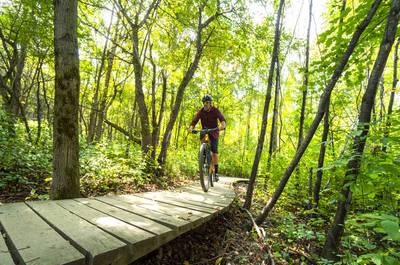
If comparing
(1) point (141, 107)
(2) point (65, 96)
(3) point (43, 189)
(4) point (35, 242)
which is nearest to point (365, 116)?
(4) point (35, 242)

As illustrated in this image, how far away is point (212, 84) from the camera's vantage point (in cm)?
1328

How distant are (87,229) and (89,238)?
27 centimetres

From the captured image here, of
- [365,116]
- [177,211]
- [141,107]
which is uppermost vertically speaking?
[141,107]

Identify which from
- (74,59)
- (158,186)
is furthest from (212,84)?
(74,59)

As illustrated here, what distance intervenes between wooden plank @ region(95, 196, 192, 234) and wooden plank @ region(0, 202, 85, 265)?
42.9 inches

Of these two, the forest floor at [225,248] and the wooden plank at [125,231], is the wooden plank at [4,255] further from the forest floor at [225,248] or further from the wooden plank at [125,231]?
the forest floor at [225,248]

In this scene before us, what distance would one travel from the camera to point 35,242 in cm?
170

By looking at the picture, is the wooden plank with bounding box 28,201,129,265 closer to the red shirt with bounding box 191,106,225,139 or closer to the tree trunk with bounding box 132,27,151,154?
the red shirt with bounding box 191,106,225,139

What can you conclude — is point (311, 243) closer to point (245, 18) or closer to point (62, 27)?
point (62, 27)

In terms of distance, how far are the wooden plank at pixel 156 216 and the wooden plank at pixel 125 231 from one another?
40cm

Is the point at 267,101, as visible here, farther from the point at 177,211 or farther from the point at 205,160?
the point at 177,211

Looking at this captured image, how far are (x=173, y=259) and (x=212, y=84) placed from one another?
38.0 ft

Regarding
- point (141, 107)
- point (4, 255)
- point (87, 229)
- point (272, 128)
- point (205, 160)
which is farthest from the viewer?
point (141, 107)

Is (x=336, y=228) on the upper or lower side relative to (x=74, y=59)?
lower
